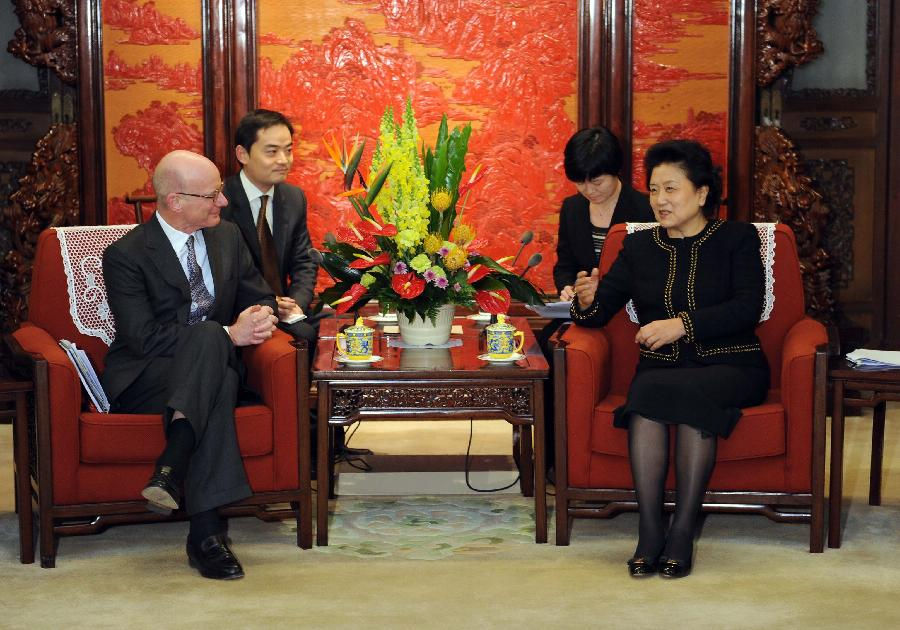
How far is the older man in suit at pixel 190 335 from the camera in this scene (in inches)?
133

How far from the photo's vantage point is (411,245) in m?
3.71

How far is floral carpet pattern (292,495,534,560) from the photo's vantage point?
359 cm

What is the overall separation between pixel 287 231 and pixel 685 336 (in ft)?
5.10

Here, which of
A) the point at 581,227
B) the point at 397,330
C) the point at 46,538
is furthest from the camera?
the point at 581,227

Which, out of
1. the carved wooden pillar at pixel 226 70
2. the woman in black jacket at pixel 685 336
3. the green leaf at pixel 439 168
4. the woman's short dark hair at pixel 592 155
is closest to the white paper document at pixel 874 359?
the woman in black jacket at pixel 685 336

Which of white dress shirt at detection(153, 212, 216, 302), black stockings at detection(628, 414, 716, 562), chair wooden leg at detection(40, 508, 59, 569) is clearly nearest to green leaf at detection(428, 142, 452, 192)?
white dress shirt at detection(153, 212, 216, 302)

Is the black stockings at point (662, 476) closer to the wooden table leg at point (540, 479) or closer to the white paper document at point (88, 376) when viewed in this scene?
the wooden table leg at point (540, 479)

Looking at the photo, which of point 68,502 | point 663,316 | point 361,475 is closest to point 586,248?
point 663,316

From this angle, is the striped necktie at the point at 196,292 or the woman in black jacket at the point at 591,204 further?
the woman in black jacket at the point at 591,204

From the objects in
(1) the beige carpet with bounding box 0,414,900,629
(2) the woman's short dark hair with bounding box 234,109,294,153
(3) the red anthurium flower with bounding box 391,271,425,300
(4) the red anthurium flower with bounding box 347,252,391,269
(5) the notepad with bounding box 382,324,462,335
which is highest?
(2) the woman's short dark hair with bounding box 234,109,294,153

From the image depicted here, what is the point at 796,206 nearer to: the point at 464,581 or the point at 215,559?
the point at 464,581

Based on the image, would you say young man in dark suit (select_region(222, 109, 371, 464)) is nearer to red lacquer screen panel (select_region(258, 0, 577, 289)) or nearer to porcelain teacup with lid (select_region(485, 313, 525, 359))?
porcelain teacup with lid (select_region(485, 313, 525, 359))

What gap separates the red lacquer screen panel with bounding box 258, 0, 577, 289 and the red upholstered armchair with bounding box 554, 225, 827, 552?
2.15 meters

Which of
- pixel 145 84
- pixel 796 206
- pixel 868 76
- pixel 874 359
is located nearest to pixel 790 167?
pixel 796 206
